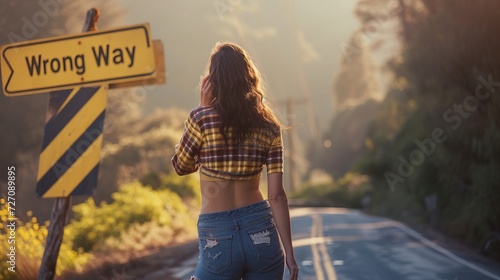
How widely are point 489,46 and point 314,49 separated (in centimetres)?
15723

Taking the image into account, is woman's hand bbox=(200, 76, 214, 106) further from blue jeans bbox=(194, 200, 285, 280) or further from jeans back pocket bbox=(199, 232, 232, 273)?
jeans back pocket bbox=(199, 232, 232, 273)

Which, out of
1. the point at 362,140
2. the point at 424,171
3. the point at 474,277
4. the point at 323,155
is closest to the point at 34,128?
the point at 424,171

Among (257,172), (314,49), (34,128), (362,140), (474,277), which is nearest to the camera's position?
(257,172)

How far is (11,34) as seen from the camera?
23078 millimetres

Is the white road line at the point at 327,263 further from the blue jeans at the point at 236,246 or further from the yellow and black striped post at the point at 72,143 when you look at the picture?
the blue jeans at the point at 236,246

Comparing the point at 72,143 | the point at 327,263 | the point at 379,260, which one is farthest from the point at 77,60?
the point at 379,260

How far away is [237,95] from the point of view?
4.14m

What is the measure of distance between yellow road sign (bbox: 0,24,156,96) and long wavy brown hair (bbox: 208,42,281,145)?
3379 millimetres

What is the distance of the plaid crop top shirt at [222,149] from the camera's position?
4.08m

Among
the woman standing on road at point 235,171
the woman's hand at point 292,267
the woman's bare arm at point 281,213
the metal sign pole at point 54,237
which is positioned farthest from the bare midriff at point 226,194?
the metal sign pole at point 54,237

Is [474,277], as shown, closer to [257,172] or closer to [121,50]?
[121,50]

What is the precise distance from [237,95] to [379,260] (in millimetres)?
9403

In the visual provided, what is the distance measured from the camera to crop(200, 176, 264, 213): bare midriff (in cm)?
408

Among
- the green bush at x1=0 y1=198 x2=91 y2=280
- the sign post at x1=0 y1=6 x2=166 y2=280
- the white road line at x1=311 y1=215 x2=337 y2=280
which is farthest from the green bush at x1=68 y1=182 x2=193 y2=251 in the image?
the sign post at x1=0 y1=6 x2=166 y2=280
